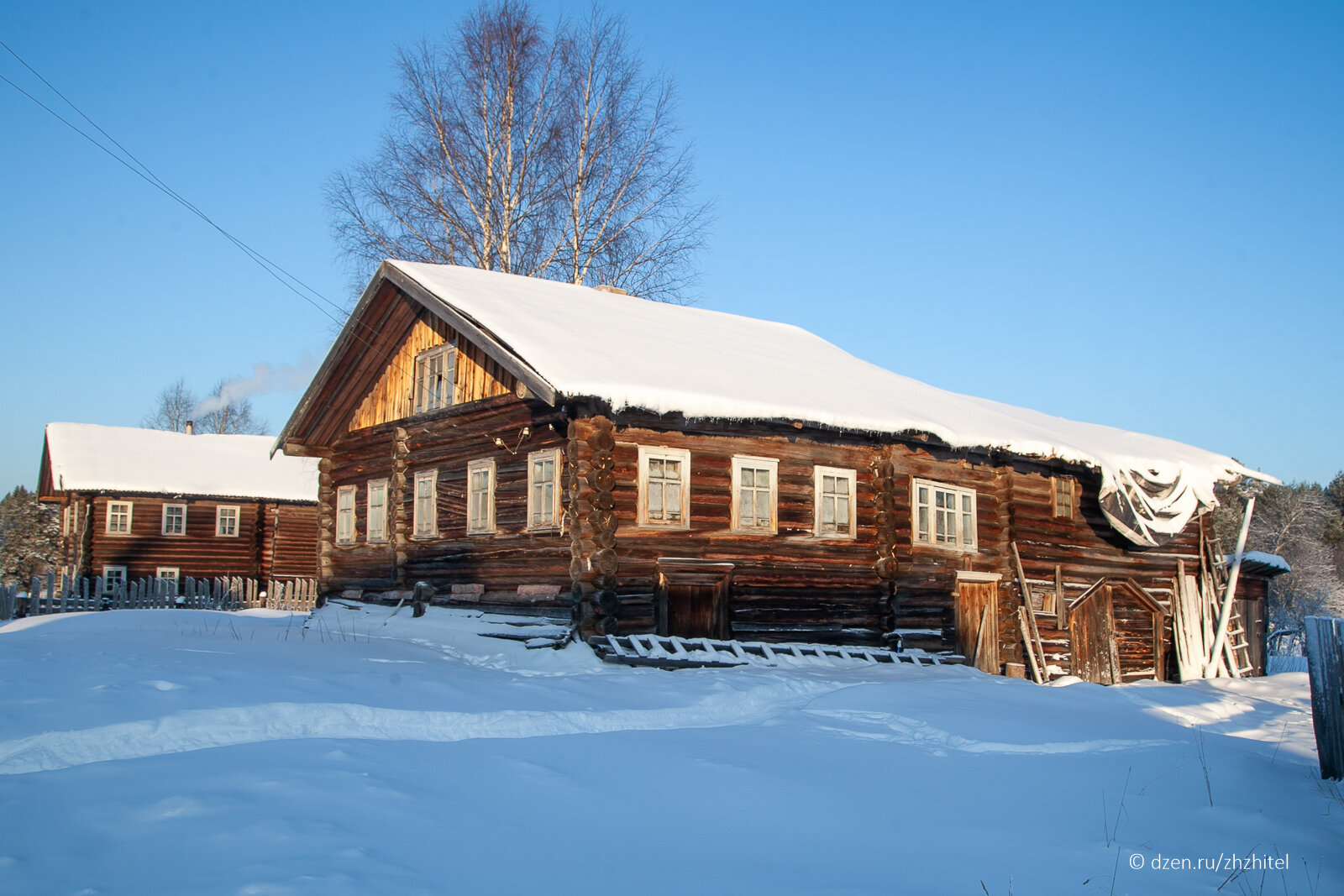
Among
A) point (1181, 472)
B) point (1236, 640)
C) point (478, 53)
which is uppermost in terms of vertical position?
point (478, 53)

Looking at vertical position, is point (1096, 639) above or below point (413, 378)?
below

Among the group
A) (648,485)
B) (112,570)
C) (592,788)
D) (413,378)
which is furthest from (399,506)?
(112,570)

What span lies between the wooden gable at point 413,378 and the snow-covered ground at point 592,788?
6.13 meters

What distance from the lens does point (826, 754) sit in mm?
8211

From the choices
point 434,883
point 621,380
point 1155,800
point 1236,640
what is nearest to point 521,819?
point 434,883

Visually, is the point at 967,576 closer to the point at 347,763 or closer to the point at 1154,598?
the point at 1154,598

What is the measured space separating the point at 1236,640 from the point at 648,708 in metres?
20.0

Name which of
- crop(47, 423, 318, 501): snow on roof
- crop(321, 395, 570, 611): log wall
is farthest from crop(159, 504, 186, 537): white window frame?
crop(321, 395, 570, 611): log wall

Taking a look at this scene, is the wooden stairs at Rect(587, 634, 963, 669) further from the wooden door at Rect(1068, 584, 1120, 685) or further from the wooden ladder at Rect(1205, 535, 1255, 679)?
the wooden ladder at Rect(1205, 535, 1255, 679)

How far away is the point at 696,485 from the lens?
50.6 ft

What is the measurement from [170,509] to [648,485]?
26.0m

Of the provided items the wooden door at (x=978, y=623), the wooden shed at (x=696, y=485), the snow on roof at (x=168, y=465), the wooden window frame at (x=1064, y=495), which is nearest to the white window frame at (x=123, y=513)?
the snow on roof at (x=168, y=465)

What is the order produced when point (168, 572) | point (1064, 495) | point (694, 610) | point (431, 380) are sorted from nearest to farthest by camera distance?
point (694, 610), point (431, 380), point (1064, 495), point (168, 572)

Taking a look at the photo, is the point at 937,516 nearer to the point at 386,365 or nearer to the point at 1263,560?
the point at 386,365
